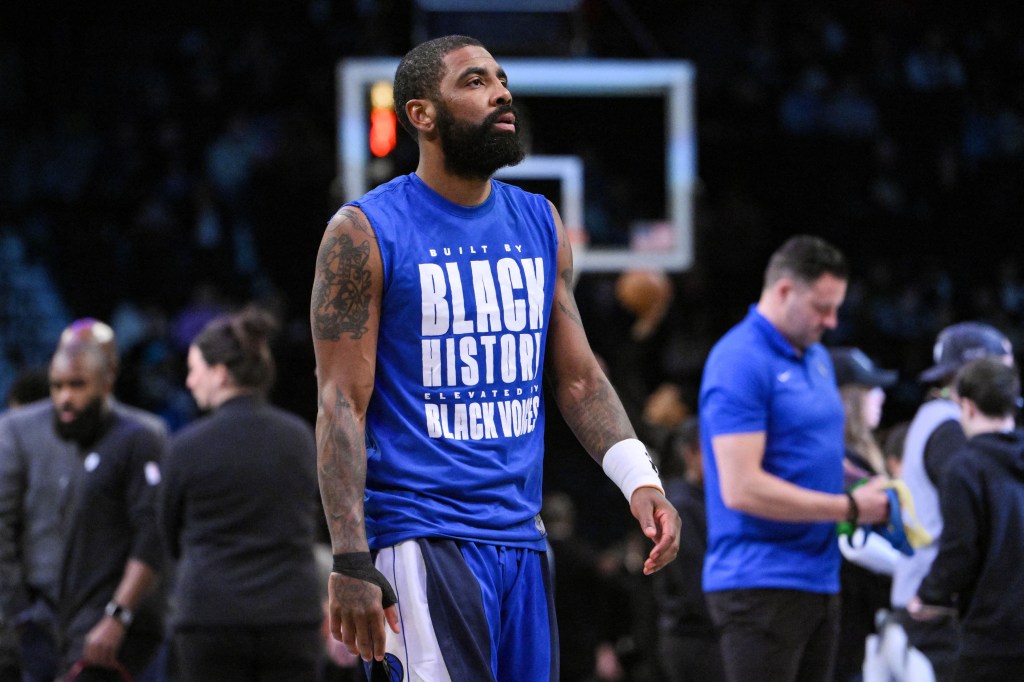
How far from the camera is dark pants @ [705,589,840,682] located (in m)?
5.09

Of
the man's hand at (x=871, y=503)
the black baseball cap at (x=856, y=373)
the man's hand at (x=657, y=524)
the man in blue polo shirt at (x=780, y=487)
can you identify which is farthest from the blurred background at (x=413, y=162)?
the man's hand at (x=657, y=524)

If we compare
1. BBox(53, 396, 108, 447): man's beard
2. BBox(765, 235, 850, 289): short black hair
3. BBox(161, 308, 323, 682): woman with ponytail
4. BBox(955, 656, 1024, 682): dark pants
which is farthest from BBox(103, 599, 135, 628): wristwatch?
BBox(955, 656, 1024, 682): dark pants

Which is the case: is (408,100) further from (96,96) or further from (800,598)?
(96,96)

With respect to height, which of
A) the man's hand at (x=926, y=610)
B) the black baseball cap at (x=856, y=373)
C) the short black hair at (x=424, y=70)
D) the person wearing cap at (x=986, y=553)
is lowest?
the man's hand at (x=926, y=610)

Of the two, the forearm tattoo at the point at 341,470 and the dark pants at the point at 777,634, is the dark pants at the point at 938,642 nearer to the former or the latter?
the dark pants at the point at 777,634

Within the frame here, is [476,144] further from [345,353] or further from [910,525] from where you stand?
[910,525]

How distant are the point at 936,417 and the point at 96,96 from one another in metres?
12.7

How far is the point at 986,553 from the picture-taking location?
5438 millimetres

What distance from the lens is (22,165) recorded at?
52.0 feet

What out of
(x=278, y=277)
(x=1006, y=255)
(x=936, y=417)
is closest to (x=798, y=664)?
(x=936, y=417)

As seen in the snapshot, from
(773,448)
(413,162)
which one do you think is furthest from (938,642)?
(413,162)

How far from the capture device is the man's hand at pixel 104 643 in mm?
6199

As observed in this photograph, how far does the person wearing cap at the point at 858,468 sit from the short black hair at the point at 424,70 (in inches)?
138

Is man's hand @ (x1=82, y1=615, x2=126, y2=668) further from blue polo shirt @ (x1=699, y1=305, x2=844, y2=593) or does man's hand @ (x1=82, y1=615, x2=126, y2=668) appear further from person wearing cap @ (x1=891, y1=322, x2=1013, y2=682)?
person wearing cap @ (x1=891, y1=322, x2=1013, y2=682)
